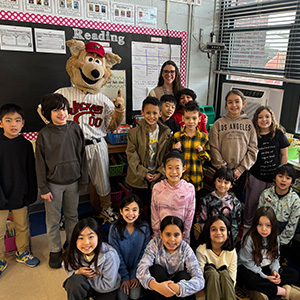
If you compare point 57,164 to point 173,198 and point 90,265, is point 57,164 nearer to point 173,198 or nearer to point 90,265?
point 90,265

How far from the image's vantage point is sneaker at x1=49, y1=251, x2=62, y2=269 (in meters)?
2.03

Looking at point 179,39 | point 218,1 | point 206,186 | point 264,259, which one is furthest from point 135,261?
point 218,1

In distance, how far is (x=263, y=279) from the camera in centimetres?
178

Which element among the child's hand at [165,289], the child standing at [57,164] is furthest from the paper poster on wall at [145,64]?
the child's hand at [165,289]

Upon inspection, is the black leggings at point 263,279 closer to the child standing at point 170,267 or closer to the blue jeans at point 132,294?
the child standing at point 170,267

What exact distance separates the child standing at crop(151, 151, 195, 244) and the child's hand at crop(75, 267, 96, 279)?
1.72ft

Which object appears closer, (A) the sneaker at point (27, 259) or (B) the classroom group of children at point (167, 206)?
(B) the classroom group of children at point (167, 206)

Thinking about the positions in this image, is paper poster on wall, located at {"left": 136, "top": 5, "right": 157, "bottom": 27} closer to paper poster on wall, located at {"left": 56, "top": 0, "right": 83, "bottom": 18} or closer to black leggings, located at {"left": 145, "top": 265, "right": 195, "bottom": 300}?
paper poster on wall, located at {"left": 56, "top": 0, "right": 83, "bottom": 18}

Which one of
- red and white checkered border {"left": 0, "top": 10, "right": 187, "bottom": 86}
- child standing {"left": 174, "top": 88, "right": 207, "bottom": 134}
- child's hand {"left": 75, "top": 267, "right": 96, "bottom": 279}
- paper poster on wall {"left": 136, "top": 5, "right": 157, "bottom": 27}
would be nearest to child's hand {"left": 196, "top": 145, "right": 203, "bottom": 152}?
child standing {"left": 174, "top": 88, "right": 207, "bottom": 134}

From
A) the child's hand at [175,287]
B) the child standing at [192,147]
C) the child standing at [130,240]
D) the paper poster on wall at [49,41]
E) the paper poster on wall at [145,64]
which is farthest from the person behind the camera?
the paper poster on wall at [145,64]

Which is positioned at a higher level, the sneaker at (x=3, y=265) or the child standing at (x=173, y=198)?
the child standing at (x=173, y=198)

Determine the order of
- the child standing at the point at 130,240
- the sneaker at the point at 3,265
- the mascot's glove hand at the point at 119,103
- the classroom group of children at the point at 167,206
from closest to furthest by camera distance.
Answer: the classroom group of children at the point at 167,206 < the child standing at the point at 130,240 < the sneaker at the point at 3,265 < the mascot's glove hand at the point at 119,103

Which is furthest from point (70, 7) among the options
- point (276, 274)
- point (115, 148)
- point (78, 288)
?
point (276, 274)

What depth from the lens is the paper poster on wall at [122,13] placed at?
272cm
